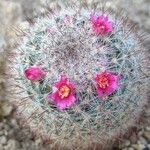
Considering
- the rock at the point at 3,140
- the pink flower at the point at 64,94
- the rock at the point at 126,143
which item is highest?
the pink flower at the point at 64,94

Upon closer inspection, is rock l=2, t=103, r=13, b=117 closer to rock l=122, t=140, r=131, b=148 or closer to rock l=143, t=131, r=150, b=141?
rock l=122, t=140, r=131, b=148

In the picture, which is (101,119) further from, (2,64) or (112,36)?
(2,64)

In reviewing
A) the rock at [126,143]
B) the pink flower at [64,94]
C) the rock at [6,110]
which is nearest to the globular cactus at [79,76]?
the pink flower at [64,94]

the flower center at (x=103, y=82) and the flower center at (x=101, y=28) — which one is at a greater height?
the flower center at (x=101, y=28)

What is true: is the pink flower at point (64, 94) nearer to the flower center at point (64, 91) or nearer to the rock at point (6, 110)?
the flower center at point (64, 91)

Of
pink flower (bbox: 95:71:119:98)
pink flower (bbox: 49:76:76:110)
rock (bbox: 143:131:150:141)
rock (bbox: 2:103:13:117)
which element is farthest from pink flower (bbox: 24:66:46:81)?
rock (bbox: 143:131:150:141)

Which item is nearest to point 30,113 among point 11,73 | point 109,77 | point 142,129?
point 11,73

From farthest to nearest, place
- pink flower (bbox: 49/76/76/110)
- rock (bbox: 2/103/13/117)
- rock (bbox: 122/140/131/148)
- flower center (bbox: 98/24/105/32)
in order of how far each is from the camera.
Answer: rock (bbox: 2/103/13/117) < rock (bbox: 122/140/131/148) < flower center (bbox: 98/24/105/32) < pink flower (bbox: 49/76/76/110)
